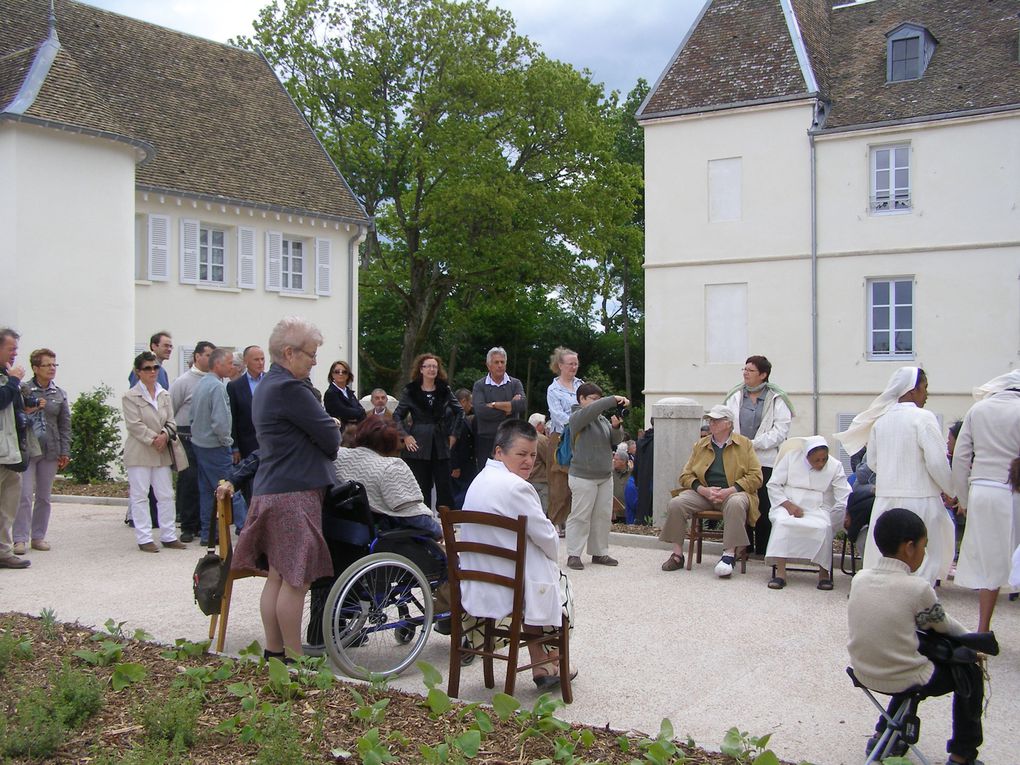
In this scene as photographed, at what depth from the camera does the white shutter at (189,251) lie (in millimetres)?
27562

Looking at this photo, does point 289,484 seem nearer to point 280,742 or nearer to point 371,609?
point 371,609

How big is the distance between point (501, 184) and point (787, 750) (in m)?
33.5

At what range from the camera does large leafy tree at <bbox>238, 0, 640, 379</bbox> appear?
1491 inches

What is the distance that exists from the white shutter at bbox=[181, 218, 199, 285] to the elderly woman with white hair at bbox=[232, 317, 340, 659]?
22.8 meters

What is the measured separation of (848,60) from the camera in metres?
28.1

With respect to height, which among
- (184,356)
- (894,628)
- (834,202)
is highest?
(834,202)

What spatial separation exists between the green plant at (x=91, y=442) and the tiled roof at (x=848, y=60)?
54.5 feet

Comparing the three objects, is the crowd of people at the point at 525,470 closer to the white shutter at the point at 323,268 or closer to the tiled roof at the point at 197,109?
the tiled roof at the point at 197,109

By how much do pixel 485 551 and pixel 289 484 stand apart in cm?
116

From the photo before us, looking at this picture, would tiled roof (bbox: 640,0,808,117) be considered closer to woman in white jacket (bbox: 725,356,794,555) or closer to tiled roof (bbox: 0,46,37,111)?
tiled roof (bbox: 0,46,37,111)

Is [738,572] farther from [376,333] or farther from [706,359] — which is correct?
[376,333]

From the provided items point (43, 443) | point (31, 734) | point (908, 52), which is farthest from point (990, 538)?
point (908, 52)

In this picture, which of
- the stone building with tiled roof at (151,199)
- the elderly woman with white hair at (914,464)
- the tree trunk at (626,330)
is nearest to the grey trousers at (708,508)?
the elderly woman with white hair at (914,464)

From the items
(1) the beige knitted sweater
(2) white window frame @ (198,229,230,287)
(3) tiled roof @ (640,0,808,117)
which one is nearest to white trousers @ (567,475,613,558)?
(1) the beige knitted sweater
